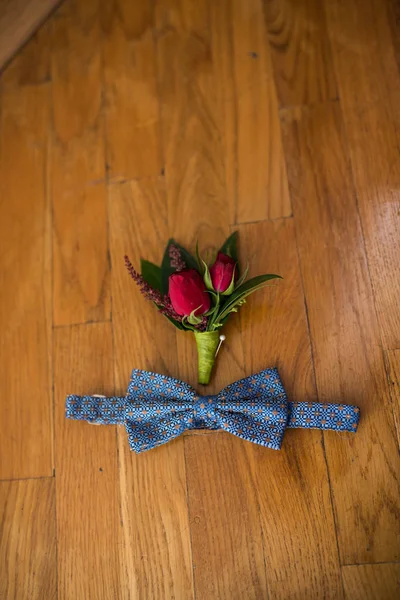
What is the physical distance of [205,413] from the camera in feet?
3.56

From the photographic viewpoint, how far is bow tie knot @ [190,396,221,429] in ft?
3.56

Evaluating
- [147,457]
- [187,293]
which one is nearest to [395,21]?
[187,293]

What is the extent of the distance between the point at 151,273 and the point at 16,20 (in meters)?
0.77

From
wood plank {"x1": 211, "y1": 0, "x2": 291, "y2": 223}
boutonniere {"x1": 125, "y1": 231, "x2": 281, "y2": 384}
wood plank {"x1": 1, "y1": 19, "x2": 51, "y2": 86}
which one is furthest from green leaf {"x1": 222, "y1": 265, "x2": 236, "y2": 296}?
wood plank {"x1": 1, "y1": 19, "x2": 51, "y2": 86}

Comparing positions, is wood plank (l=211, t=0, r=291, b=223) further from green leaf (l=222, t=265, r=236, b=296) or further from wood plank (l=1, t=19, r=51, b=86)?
wood plank (l=1, t=19, r=51, b=86)

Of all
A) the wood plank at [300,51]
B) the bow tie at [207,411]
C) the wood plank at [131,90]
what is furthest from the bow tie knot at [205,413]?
the wood plank at [300,51]

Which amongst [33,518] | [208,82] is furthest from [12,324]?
[208,82]

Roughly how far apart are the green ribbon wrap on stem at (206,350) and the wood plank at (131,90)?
43 centimetres

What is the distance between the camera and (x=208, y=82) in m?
1.38

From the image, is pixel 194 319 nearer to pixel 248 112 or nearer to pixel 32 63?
pixel 248 112

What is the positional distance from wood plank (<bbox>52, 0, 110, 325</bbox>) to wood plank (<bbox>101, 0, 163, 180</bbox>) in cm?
3

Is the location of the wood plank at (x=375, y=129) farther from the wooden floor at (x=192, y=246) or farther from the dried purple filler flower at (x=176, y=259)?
the dried purple filler flower at (x=176, y=259)

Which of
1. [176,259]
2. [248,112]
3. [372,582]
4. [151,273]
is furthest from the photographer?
[248,112]

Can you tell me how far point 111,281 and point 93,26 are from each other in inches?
27.0
